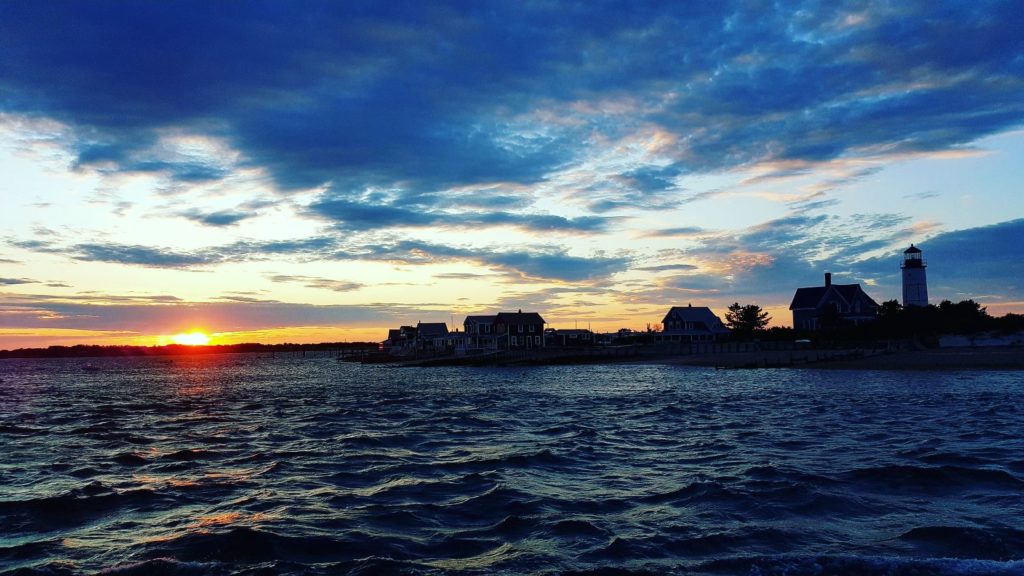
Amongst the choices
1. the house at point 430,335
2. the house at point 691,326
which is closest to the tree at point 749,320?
the house at point 691,326

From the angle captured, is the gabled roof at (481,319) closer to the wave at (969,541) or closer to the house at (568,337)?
the house at (568,337)

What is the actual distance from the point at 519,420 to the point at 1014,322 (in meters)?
65.6

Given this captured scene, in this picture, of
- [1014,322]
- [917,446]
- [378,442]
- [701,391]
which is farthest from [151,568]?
[1014,322]

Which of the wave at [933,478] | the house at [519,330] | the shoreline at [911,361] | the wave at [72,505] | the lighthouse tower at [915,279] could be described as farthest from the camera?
the house at [519,330]

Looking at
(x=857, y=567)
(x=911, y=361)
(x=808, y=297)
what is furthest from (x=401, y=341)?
(x=857, y=567)

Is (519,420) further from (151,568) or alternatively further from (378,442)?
(151,568)

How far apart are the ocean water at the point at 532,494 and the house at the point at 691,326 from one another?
80.1 metres

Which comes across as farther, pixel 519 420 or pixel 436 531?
pixel 519 420

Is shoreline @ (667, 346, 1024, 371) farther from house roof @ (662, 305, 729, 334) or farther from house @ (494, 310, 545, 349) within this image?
house @ (494, 310, 545, 349)

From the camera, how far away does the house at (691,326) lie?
358 feet

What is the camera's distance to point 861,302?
3723 inches

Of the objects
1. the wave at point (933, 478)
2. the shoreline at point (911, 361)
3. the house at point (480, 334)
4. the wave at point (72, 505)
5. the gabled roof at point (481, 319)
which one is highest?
the gabled roof at point (481, 319)

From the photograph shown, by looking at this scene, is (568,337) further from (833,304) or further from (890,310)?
(890,310)

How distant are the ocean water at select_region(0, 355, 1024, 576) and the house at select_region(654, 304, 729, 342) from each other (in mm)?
80112
